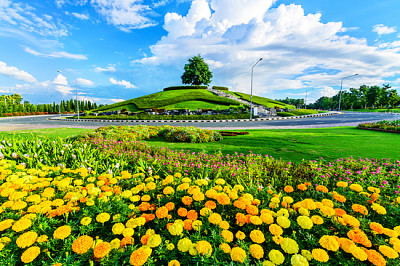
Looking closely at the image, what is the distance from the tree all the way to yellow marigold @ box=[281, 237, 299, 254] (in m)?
54.9

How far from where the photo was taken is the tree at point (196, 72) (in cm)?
5359

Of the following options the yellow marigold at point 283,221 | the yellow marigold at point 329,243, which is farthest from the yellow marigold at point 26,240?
the yellow marigold at point 329,243

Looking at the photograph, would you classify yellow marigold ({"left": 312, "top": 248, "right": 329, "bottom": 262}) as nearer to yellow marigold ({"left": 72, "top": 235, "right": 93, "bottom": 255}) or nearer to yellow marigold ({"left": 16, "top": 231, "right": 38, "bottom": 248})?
yellow marigold ({"left": 72, "top": 235, "right": 93, "bottom": 255})

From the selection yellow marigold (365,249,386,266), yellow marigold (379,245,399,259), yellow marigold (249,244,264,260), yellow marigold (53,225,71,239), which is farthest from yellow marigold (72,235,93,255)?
yellow marigold (379,245,399,259)

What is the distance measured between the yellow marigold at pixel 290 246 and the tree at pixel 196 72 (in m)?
54.9

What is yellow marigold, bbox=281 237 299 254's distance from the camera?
1424 mm

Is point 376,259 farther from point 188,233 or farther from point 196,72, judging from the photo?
point 196,72

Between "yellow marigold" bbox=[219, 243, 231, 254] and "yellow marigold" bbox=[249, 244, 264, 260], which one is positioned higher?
"yellow marigold" bbox=[219, 243, 231, 254]

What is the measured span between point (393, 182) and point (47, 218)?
5.98m

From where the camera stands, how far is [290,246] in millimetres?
1460

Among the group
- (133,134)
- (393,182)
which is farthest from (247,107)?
(393,182)

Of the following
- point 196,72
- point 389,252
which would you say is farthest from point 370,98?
point 389,252

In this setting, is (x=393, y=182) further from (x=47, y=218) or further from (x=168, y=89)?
(x=168, y=89)

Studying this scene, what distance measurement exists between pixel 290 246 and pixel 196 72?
5500 centimetres
